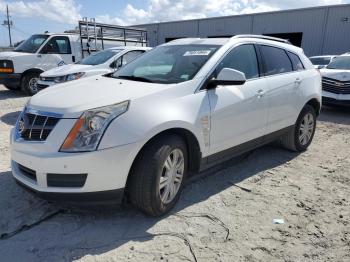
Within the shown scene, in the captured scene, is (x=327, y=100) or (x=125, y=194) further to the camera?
(x=327, y=100)

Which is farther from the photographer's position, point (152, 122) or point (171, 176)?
point (171, 176)

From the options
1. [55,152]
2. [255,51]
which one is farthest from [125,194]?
[255,51]

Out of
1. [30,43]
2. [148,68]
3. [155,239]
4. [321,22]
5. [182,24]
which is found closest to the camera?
[155,239]

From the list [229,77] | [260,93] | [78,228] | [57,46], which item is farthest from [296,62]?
[57,46]

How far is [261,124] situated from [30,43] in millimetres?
9611

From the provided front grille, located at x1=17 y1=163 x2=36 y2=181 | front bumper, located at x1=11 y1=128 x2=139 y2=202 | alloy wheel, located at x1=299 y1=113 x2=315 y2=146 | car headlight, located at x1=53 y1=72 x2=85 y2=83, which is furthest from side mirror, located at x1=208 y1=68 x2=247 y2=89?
car headlight, located at x1=53 y1=72 x2=85 y2=83

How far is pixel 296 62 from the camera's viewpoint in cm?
541

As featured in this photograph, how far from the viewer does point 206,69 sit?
12.3 feet

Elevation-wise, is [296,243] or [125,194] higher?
[125,194]

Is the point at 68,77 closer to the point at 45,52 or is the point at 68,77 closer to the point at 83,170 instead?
the point at 45,52

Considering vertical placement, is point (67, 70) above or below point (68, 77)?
above

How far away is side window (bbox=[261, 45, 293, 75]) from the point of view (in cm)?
469

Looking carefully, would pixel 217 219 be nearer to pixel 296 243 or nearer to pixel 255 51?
pixel 296 243

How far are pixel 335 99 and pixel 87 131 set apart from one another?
27.4ft
